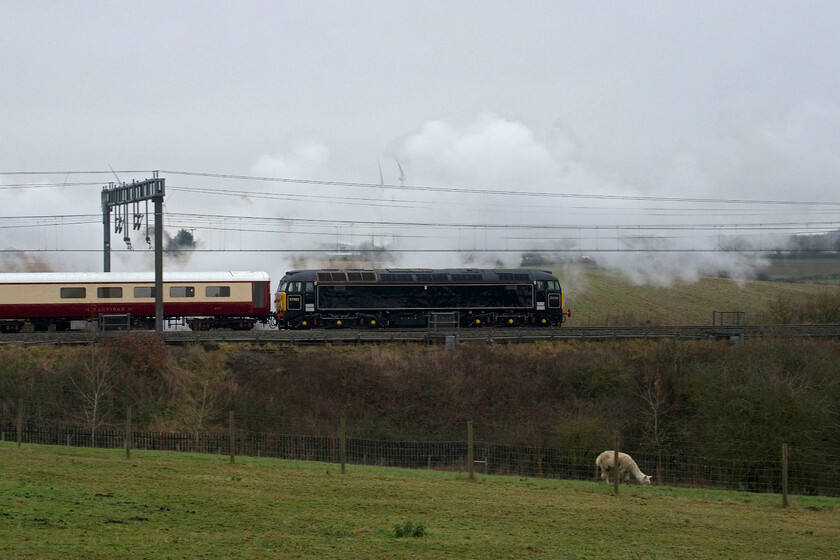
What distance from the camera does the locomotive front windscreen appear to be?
4941cm

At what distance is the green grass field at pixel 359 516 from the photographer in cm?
1184

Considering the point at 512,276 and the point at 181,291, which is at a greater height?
the point at 512,276

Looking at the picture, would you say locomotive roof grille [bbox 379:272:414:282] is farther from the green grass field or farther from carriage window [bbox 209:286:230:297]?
the green grass field

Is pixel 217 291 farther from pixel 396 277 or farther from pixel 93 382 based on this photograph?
pixel 93 382

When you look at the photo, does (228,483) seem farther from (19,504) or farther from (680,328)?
(680,328)

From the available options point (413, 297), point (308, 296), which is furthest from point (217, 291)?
point (413, 297)

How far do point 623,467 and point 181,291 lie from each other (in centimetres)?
3309

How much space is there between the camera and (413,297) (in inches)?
1978

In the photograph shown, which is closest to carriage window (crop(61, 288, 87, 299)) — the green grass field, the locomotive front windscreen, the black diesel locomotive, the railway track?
the railway track

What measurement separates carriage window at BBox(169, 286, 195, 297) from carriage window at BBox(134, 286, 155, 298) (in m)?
1.04

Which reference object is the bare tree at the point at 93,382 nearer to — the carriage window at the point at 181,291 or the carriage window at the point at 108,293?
the carriage window at the point at 108,293

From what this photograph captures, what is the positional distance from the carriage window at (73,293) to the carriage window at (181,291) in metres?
4.74

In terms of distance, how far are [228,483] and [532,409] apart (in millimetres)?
22228

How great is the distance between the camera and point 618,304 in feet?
258
